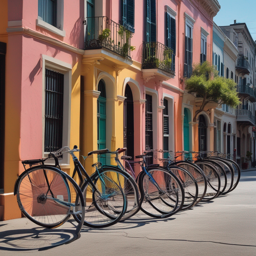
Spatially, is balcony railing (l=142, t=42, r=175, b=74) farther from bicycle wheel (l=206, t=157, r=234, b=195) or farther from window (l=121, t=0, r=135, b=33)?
bicycle wheel (l=206, t=157, r=234, b=195)

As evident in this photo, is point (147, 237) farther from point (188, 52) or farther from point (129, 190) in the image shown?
point (188, 52)

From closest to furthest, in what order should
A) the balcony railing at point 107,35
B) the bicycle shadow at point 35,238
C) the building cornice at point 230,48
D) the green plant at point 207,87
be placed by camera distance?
the bicycle shadow at point 35,238 < the balcony railing at point 107,35 < the green plant at point 207,87 < the building cornice at point 230,48

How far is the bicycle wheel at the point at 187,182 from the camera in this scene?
8.88 metres

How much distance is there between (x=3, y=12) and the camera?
→ 28.5ft

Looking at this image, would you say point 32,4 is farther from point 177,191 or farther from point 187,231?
point 187,231

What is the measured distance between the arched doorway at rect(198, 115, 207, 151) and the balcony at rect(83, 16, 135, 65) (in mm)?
11003

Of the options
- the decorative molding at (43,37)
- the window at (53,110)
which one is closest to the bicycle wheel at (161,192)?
the window at (53,110)

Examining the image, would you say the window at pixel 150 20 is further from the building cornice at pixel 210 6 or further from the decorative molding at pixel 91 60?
the building cornice at pixel 210 6

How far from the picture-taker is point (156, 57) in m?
15.1

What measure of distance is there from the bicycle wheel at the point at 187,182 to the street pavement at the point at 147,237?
0.74 meters

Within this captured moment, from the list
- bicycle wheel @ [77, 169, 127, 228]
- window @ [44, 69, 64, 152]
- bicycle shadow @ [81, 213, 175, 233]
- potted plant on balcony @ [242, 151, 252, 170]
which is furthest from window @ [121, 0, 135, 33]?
potted plant on balcony @ [242, 151, 252, 170]

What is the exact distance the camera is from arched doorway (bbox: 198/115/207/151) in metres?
22.8

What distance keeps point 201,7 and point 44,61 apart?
14810 mm

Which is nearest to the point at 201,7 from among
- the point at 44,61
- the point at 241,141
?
the point at 44,61
